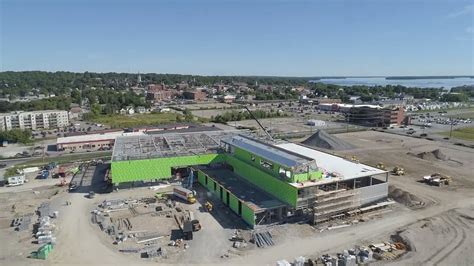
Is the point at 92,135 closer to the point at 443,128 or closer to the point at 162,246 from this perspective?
the point at 162,246

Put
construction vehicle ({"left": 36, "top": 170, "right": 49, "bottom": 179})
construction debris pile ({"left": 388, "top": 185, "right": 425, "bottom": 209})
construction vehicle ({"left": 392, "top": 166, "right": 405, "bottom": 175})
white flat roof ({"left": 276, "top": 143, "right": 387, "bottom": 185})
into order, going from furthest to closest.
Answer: construction vehicle ({"left": 36, "top": 170, "right": 49, "bottom": 179}), construction vehicle ({"left": 392, "top": 166, "right": 405, "bottom": 175}), construction debris pile ({"left": 388, "top": 185, "right": 425, "bottom": 209}), white flat roof ({"left": 276, "top": 143, "right": 387, "bottom": 185})

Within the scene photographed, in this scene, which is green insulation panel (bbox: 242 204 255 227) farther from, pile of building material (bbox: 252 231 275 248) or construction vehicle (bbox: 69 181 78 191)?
construction vehicle (bbox: 69 181 78 191)

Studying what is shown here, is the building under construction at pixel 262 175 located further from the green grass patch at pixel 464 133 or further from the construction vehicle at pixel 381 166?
the green grass patch at pixel 464 133

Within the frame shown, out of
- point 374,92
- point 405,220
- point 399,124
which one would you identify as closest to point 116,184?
point 405,220

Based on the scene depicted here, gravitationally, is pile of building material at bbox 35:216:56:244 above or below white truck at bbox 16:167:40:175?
above

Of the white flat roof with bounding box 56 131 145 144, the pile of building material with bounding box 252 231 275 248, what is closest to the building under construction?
the pile of building material with bounding box 252 231 275 248

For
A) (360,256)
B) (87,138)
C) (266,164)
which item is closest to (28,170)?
(87,138)

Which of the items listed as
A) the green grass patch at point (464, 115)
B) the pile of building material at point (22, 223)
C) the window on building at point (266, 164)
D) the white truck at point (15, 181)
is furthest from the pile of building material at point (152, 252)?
the green grass patch at point (464, 115)

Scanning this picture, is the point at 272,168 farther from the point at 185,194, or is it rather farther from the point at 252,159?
the point at 185,194
